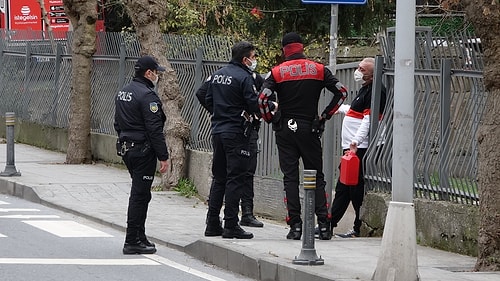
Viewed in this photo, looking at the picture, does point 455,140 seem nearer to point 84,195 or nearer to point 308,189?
point 308,189

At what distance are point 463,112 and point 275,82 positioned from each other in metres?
1.86

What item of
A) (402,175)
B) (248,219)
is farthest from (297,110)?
(402,175)

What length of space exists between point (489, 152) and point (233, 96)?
9.90 ft

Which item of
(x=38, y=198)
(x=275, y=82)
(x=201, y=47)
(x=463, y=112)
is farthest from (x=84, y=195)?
(x=463, y=112)

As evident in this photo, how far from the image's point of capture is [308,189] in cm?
966

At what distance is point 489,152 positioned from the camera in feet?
31.9

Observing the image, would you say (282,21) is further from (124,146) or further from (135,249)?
(135,249)

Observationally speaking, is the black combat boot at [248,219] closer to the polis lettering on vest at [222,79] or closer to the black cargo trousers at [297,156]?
the black cargo trousers at [297,156]

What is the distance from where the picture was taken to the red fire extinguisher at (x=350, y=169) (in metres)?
12.1

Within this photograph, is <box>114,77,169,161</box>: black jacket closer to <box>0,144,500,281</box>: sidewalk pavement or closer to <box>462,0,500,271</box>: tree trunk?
<box>0,144,500,281</box>: sidewalk pavement

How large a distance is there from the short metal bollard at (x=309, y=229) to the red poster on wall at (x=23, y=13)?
25.8m

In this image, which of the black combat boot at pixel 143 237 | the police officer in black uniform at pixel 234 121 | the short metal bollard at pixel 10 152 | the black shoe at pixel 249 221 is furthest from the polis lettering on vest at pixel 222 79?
the short metal bollard at pixel 10 152

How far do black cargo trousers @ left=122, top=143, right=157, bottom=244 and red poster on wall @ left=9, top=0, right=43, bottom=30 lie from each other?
→ 23781 mm

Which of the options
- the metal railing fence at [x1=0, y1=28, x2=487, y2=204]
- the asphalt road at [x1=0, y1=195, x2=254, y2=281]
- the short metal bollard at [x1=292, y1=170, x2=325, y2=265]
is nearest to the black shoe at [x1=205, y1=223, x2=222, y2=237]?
the asphalt road at [x1=0, y1=195, x2=254, y2=281]
